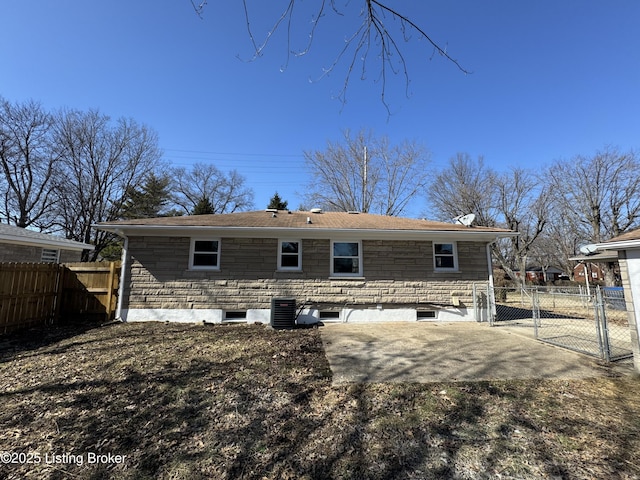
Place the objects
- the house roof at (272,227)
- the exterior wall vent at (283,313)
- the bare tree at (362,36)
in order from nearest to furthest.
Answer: the bare tree at (362,36) < the exterior wall vent at (283,313) < the house roof at (272,227)

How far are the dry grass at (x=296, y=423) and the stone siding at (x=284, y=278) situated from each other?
11.9 ft

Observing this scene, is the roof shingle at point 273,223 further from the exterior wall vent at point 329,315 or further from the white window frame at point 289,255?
the exterior wall vent at point 329,315

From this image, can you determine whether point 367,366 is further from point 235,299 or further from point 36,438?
point 235,299

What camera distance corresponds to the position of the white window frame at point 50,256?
12680 mm

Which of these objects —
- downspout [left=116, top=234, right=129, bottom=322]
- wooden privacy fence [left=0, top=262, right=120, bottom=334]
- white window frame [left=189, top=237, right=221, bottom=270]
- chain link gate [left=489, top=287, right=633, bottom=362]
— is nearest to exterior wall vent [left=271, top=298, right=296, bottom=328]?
white window frame [left=189, top=237, right=221, bottom=270]

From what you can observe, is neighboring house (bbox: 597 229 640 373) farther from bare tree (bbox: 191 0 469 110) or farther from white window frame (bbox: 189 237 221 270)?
white window frame (bbox: 189 237 221 270)

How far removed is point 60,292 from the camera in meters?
8.72

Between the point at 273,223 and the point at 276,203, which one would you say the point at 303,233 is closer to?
the point at 273,223

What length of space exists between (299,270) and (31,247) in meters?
11.9

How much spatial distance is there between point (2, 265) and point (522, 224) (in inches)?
1228

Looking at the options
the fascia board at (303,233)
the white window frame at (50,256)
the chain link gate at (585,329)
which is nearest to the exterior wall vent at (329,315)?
the fascia board at (303,233)

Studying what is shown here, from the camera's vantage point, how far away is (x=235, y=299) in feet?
28.6

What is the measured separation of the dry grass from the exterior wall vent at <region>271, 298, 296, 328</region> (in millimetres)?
2894

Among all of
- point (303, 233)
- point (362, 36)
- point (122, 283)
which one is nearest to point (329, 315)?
point (303, 233)
